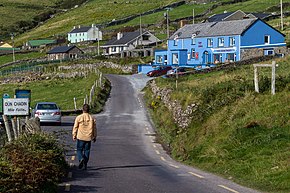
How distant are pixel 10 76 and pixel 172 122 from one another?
64.8 metres

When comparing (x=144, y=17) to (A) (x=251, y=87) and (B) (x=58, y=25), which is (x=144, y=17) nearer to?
(B) (x=58, y=25)

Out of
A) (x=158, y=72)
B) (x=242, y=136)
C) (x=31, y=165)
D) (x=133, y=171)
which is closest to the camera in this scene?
(x=31, y=165)

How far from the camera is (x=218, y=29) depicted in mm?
80938

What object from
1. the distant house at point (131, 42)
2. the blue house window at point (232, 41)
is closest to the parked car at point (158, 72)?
the blue house window at point (232, 41)

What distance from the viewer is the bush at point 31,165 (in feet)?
42.1

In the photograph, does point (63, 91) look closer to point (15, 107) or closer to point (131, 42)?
point (15, 107)

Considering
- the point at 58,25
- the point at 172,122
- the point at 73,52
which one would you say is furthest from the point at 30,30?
the point at 172,122

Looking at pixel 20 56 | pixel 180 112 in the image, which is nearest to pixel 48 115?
pixel 180 112

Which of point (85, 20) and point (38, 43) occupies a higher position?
point (85, 20)

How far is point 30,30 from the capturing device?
19550cm

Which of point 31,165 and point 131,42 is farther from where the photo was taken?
point 131,42

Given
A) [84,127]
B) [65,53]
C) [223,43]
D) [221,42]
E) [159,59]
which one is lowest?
[84,127]

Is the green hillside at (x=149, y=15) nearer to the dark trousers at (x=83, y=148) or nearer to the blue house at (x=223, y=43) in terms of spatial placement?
the blue house at (x=223, y=43)

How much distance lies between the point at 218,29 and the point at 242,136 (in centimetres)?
6170
